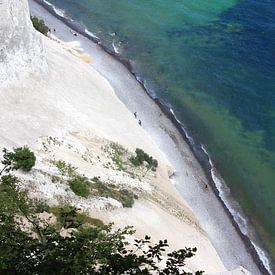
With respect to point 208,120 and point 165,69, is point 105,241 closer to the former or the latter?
point 208,120

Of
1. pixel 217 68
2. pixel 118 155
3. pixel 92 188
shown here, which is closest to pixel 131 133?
pixel 118 155

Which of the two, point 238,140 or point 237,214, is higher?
point 238,140

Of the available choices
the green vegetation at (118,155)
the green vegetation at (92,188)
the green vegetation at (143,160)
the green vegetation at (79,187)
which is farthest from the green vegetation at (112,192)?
the green vegetation at (143,160)

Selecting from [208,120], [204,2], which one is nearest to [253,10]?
[204,2]

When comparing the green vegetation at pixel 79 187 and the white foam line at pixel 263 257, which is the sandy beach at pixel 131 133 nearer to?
the white foam line at pixel 263 257

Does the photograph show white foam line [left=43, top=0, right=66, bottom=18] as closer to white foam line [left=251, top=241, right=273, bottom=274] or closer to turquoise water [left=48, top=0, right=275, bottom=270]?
turquoise water [left=48, top=0, right=275, bottom=270]

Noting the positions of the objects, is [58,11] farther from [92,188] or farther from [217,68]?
[92,188]

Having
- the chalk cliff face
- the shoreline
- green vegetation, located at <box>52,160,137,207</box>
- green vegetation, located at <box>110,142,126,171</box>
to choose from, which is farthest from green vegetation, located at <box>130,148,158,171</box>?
the chalk cliff face
